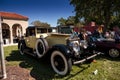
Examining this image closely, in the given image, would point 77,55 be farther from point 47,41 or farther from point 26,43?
Answer: point 26,43

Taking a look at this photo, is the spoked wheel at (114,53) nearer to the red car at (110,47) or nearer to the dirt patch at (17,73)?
the red car at (110,47)

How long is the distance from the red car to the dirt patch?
15.4 feet

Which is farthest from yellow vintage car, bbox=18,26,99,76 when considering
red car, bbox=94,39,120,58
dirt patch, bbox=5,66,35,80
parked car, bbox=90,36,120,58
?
red car, bbox=94,39,120,58

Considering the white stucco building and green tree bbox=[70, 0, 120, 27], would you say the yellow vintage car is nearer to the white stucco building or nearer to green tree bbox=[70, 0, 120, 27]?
green tree bbox=[70, 0, 120, 27]

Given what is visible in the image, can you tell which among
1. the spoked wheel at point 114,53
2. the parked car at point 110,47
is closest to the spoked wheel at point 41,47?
the parked car at point 110,47

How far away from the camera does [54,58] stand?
19.2 feet

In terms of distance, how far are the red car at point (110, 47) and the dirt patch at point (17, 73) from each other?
15.4ft

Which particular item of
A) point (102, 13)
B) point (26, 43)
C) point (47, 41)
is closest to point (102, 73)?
point (47, 41)

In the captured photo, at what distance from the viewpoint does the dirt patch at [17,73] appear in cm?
551

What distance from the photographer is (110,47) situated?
8.34 m

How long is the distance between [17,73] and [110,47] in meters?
5.22

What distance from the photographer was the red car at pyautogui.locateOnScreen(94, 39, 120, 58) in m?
8.12

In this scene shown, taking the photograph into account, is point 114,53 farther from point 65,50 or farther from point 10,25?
point 10,25

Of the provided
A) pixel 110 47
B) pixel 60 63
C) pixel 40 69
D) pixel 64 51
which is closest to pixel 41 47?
pixel 40 69
